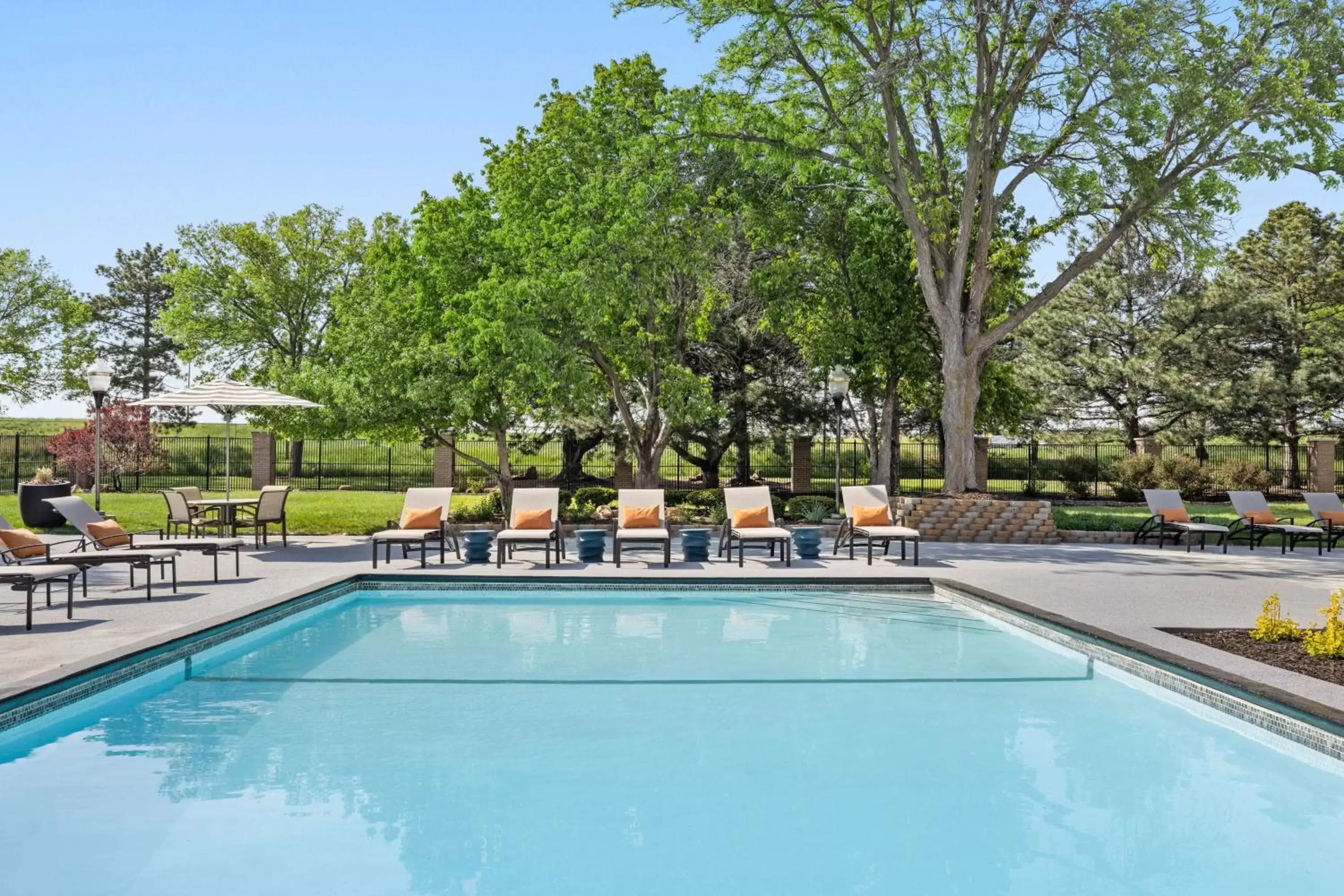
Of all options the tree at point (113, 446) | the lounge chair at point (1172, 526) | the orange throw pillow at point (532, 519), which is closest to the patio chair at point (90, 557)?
the orange throw pillow at point (532, 519)

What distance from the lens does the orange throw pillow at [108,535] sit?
9.98 metres

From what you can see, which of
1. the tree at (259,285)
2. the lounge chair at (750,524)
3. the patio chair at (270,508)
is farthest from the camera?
the tree at (259,285)

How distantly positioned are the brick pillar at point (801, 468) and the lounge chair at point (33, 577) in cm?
1881

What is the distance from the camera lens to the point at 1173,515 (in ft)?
54.3

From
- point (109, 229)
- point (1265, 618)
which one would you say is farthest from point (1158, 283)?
point (109, 229)

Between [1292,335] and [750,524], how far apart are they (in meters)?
25.3

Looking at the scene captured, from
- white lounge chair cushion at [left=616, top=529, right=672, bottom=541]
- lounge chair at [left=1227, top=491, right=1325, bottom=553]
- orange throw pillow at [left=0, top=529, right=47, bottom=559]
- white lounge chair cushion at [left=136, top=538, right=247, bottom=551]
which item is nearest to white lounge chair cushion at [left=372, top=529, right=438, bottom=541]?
white lounge chair cushion at [left=136, top=538, right=247, bottom=551]

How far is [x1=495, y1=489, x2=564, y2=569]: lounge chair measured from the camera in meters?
12.7

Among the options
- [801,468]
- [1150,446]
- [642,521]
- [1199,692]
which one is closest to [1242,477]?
[1150,446]

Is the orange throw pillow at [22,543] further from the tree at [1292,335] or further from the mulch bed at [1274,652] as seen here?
the tree at [1292,335]

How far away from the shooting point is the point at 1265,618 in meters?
7.41

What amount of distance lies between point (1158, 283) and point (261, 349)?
31.1 meters

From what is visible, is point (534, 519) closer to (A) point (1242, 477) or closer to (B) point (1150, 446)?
(A) point (1242, 477)

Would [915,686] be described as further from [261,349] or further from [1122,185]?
[261,349]
